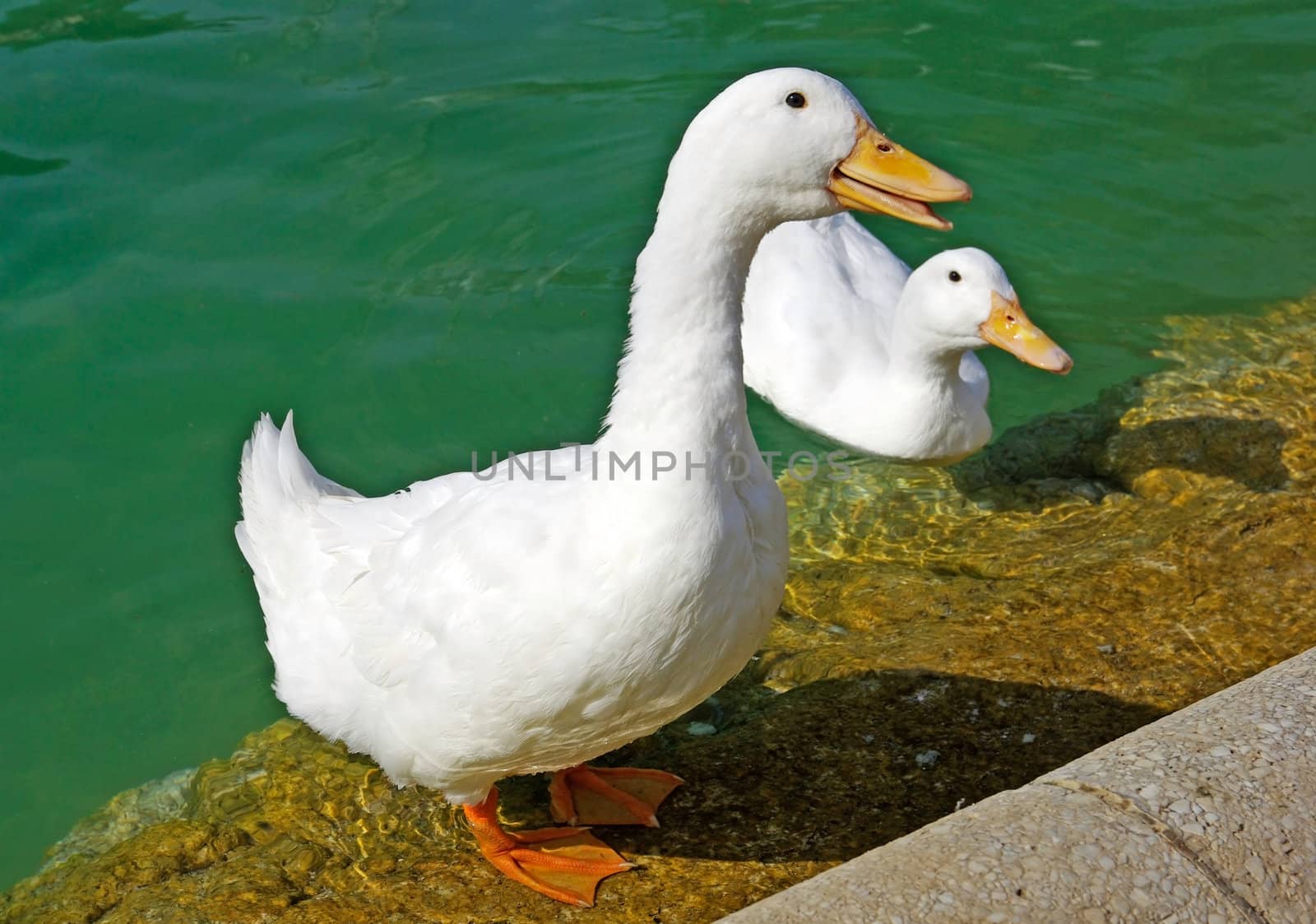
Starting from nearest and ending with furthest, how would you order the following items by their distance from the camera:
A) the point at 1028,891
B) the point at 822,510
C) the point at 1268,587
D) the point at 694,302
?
the point at 1028,891 → the point at 694,302 → the point at 1268,587 → the point at 822,510

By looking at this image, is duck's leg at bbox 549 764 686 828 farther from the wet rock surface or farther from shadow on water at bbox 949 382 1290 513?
shadow on water at bbox 949 382 1290 513

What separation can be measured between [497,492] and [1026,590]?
215 cm

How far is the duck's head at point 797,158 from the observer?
2.93 meters

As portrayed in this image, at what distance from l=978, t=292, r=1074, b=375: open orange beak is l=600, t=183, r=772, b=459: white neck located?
265cm

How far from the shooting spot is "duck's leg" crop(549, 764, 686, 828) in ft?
13.0

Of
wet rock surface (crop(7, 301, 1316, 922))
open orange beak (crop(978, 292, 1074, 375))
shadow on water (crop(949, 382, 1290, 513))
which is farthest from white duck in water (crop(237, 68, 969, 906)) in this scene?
shadow on water (crop(949, 382, 1290, 513))

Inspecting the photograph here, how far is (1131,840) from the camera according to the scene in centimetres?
266

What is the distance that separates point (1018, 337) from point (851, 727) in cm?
215

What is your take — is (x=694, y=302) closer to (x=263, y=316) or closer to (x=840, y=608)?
(x=840, y=608)

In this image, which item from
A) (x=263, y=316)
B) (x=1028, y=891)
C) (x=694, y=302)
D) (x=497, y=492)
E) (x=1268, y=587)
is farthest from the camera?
(x=263, y=316)

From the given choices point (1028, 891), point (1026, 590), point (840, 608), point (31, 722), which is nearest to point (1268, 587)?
point (1026, 590)

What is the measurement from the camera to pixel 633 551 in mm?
3053

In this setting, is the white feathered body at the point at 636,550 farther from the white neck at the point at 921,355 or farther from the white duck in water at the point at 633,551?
the white neck at the point at 921,355

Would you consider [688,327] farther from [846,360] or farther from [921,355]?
[846,360]
